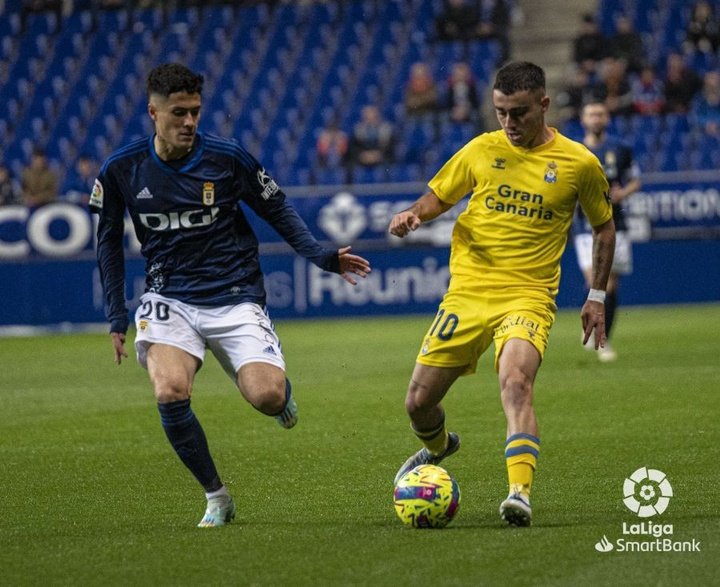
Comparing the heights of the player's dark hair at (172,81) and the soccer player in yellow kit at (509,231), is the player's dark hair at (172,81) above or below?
above

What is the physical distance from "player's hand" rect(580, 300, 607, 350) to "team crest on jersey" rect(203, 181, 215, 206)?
5.80ft

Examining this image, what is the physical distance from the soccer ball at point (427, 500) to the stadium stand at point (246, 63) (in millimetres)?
18573

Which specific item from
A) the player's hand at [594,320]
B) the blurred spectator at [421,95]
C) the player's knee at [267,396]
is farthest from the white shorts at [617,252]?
the blurred spectator at [421,95]

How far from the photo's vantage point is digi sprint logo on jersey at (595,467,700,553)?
5.44 metres

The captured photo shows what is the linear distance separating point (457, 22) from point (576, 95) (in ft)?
12.2

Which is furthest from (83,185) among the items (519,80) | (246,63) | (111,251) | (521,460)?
(521,460)

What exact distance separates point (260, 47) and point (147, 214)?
69.9 feet

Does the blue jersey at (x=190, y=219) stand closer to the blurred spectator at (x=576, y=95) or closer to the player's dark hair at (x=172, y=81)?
the player's dark hair at (x=172, y=81)

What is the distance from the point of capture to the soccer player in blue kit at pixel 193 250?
254 inches

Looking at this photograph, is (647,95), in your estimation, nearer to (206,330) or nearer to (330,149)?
(330,149)

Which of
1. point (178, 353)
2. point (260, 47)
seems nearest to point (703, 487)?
point (178, 353)

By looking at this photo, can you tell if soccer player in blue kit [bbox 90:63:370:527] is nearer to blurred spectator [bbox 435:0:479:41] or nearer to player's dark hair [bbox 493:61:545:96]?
player's dark hair [bbox 493:61:545:96]

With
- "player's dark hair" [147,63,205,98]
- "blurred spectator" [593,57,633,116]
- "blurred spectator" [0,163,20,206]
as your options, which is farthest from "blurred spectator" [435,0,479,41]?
"player's dark hair" [147,63,205,98]

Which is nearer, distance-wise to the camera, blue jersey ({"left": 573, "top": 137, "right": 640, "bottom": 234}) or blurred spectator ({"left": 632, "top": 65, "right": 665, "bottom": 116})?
blue jersey ({"left": 573, "top": 137, "right": 640, "bottom": 234})
